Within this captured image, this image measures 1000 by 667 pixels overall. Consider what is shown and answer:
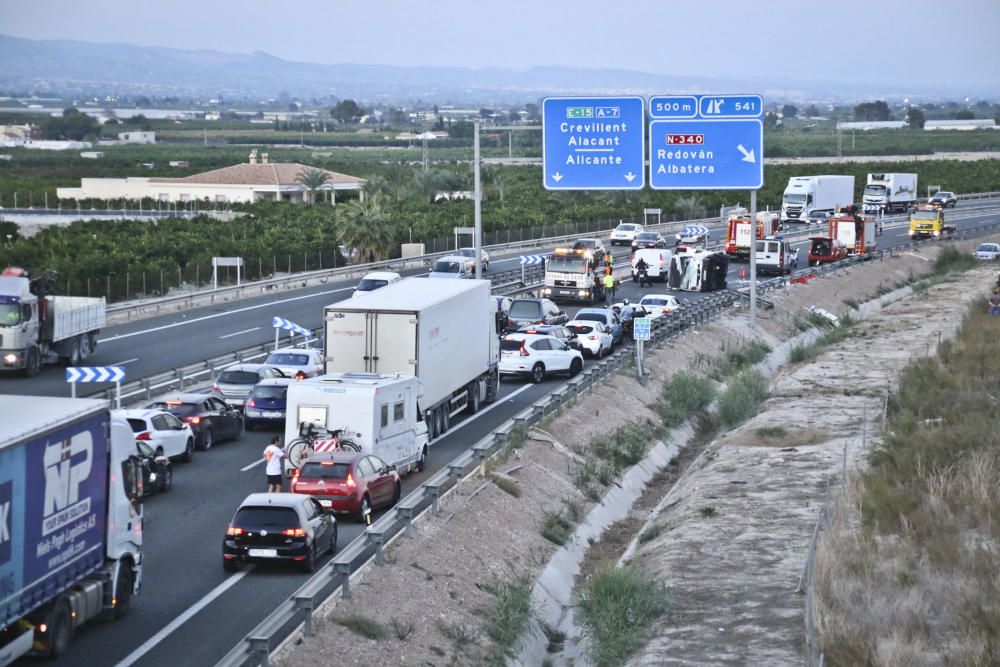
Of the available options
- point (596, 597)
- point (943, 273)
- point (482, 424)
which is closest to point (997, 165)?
point (943, 273)

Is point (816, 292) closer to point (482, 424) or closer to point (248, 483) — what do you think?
point (482, 424)

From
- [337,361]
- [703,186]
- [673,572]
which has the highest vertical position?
[703,186]

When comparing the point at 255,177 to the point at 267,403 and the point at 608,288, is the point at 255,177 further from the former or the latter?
the point at 267,403

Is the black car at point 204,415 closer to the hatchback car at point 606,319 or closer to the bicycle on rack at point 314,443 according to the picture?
the bicycle on rack at point 314,443

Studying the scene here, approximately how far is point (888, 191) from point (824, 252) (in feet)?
134

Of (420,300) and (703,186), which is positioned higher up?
(703,186)

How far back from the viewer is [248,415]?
112ft

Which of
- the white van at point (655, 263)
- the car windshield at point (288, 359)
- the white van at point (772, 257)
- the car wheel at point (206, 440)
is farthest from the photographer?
the white van at point (772, 257)

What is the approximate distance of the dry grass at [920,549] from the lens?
19.1 meters

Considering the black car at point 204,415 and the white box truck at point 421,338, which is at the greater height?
the white box truck at point 421,338

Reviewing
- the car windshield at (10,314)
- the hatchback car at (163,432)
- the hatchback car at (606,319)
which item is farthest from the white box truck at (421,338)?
the hatchback car at (606,319)

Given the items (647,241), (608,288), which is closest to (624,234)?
(647,241)

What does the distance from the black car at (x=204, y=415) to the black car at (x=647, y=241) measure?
4732 cm

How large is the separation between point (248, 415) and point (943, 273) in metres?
58.6
